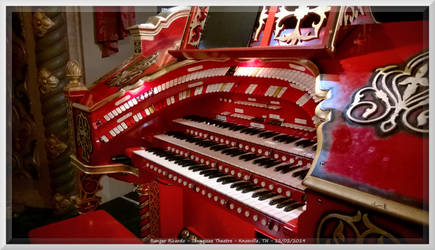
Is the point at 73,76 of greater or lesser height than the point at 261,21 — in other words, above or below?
below

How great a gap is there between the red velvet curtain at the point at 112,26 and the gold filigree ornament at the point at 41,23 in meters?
0.52

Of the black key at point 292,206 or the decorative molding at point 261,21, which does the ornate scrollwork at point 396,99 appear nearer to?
the black key at point 292,206

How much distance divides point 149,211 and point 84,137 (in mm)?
948

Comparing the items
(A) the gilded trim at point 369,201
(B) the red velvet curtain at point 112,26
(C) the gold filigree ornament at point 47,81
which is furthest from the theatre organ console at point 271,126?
(B) the red velvet curtain at point 112,26

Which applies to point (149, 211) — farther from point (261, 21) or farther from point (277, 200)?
point (261, 21)

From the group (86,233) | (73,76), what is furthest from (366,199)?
(73,76)

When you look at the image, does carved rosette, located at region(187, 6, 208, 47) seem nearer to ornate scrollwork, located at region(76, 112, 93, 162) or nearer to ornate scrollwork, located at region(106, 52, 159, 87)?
ornate scrollwork, located at region(106, 52, 159, 87)

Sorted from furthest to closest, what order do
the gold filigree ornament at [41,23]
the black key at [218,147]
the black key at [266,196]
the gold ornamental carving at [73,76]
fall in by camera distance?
1. the gold filigree ornament at [41,23]
2. the gold ornamental carving at [73,76]
3. the black key at [218,147]
4. the black key at [266,196]

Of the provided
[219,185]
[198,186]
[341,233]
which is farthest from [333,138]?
[198,186]

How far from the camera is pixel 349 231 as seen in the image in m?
1.10

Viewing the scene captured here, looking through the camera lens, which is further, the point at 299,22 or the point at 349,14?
the point at 299,22

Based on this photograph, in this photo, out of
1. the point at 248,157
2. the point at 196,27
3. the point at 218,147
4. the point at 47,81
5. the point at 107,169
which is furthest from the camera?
the point at 47,81

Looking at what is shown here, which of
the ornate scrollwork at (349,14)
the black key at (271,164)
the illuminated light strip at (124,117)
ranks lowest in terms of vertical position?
the black key at (271,164)

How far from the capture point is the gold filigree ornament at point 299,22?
5.79 feet
